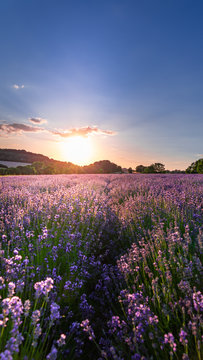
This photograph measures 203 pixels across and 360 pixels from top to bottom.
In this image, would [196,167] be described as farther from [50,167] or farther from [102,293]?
[102,293]

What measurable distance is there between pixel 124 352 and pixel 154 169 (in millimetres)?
34096

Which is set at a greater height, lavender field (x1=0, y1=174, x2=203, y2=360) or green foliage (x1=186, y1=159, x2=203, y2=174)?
green foliage (x1=186, y1=159, x2=203, y2=174)

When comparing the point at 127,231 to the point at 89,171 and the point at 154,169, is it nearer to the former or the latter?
the point at 89,171

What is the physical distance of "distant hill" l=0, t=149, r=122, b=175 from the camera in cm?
2700

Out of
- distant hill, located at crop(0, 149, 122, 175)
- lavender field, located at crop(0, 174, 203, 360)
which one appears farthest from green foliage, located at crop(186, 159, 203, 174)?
lavender field, located at crop(0, 174, 203, 360)

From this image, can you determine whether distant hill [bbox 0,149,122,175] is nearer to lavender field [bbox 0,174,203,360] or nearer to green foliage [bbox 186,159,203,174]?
green foliage [bbox 186,159,203,174]

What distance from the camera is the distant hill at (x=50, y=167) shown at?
2700 cm

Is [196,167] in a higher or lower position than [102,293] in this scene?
higher

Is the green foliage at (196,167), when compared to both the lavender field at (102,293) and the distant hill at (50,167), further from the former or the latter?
the lavender field at (102,293)

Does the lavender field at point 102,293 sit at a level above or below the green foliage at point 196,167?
below

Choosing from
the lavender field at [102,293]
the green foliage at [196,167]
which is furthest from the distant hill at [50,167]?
the lavender field at [102,293]

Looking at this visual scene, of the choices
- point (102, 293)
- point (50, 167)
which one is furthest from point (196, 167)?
point (102, 293)

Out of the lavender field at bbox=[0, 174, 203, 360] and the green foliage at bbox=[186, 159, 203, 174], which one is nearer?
the lavender field at bbox=[0, 174, 203, 360]

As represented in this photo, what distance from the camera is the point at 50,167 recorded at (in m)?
30.2
